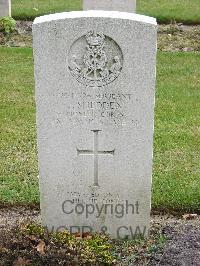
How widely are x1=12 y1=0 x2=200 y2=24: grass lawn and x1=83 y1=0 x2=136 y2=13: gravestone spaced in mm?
1596

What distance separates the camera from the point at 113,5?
41.8ft

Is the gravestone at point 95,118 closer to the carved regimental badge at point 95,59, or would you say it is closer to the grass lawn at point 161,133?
the carved regimental badge at point 95,59

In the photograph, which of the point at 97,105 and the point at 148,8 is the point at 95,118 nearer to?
the point at 97,105

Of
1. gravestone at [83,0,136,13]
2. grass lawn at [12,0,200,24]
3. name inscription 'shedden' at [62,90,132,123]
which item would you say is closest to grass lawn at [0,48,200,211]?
name inscription 'shedden' at [62,90,132,123]

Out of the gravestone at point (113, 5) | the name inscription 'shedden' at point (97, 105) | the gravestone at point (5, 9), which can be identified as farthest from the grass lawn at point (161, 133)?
the gravestone at point (5, 9)

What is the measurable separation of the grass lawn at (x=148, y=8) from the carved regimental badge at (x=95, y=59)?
9.37m

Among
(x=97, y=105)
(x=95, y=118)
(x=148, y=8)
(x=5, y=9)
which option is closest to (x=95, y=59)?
(x=97, y=105)

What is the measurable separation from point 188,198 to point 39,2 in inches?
429

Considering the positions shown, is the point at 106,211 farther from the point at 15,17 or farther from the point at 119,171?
the point at 15,17

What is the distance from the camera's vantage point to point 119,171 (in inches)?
207

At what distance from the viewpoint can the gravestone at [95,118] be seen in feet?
15.9

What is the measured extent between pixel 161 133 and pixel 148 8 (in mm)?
7832

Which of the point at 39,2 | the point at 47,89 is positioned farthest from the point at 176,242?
the point at 39,2

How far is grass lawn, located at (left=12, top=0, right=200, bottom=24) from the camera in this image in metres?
14.1
